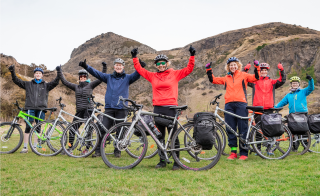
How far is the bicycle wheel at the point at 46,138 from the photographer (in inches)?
234

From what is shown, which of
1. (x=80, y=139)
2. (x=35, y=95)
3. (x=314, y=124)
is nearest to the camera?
(x=80, y=139)

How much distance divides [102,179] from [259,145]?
12.0 ft

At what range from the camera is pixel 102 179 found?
11.6 ft

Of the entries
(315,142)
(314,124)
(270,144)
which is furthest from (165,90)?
(315,142)

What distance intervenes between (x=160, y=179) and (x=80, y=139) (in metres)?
2.70

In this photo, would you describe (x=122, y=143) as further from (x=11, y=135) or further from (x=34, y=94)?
(x=11, y=135)

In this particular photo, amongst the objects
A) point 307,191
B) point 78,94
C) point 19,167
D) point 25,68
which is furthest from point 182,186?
point 25,68

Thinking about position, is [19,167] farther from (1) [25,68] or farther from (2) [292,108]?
(1) [25,68]

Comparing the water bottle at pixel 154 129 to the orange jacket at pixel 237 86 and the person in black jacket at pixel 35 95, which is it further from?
the person in black jacket at pixel 35 95

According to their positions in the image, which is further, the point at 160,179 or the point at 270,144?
the point at 270,144

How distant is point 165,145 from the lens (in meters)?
4.34

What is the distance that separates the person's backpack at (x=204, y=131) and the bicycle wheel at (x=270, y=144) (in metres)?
1.68

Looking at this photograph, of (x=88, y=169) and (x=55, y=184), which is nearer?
(x=55, y=184)

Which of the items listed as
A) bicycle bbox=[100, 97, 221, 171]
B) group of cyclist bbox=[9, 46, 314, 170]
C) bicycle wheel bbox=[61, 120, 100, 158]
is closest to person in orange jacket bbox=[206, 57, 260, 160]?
group of cyclist bbox=[9, 46, 314, 170]
